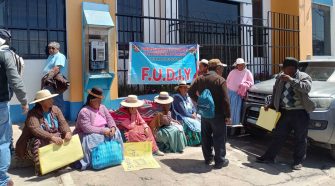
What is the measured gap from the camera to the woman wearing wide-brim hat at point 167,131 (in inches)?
229

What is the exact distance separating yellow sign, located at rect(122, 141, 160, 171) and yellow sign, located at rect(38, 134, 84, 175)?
28.8 inches

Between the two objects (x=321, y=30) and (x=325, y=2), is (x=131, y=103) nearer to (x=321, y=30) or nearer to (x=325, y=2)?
(x=325, y=2)

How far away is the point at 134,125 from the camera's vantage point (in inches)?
224

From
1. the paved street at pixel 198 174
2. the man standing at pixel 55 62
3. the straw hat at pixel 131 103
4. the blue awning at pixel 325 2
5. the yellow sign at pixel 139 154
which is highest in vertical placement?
the blue awning at pixel 325 2

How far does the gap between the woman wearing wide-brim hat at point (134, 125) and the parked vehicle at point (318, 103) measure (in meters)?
1.82

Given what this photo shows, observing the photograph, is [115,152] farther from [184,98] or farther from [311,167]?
[311,167]

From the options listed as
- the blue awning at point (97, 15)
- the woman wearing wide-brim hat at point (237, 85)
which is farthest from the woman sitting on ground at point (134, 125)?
the woman wearing wide-brim hat at point (237, 85)

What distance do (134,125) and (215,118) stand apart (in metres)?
1.28

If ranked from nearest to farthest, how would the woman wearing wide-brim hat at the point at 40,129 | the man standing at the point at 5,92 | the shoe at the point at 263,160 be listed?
the man standing at the point at 5,92 < the woman wearing wide-brim hat at the point at 40,129 < the shoe at the point at 263,160

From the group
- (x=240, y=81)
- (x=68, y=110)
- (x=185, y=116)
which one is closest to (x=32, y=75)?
(x=68, y=110)

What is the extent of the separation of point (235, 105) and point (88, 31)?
307cm

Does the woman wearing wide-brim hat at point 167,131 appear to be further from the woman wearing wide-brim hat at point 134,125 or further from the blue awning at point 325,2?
the blue awning at point 325,2

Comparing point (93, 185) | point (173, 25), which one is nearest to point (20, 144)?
point (93, 185)

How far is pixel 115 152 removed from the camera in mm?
5047
